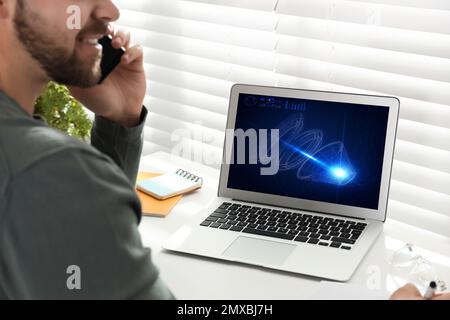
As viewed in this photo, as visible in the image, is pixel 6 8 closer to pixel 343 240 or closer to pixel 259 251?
pixel 259 251

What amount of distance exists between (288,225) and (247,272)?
0.64ft

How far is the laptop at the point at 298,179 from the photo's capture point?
1.24 metres

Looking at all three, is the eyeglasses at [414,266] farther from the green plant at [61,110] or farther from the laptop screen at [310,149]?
the green plant at [61,110]

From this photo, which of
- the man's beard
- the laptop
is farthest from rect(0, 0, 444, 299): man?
the laptop

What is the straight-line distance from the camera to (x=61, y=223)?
704 millimetres

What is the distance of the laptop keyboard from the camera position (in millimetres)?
1248

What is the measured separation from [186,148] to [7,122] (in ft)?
3.87

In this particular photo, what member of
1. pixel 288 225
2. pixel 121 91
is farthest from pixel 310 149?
pixel 121 91

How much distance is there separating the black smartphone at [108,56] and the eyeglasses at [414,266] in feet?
2.34

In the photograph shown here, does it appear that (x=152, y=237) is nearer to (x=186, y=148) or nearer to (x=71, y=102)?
(x=71, y=102)

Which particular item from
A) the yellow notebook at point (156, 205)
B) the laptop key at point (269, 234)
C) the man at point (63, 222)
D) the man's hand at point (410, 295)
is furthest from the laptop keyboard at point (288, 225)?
the man at point (63, 222)

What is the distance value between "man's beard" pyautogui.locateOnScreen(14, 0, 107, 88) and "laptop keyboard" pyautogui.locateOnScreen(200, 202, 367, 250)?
1.37 ft

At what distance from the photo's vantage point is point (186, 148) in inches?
76.2
